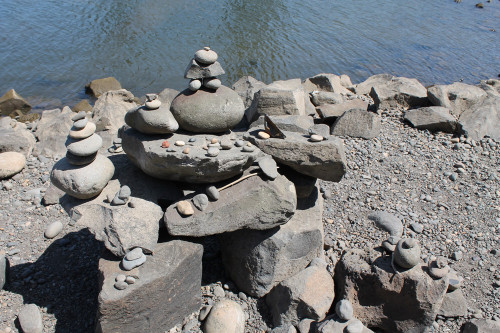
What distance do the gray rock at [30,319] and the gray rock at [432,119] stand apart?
7020 millimetres

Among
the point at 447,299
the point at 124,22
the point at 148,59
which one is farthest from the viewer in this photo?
the point at 124,22

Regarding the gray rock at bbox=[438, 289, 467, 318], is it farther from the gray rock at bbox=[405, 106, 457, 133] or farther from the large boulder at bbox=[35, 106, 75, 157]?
the large boulder at bbox=[35, 106, 75, 157]

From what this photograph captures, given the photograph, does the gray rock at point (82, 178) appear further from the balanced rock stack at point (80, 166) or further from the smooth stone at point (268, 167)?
the smooth stone at point (268, 167)

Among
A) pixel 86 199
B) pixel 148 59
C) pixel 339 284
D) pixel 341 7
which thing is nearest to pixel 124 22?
pixel 148 59

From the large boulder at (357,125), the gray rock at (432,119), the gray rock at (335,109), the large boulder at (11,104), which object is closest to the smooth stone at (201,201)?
the large boulder at (357,125)

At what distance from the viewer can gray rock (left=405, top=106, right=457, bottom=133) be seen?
7707 millimetres

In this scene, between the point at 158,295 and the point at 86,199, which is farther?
the point at 86,199

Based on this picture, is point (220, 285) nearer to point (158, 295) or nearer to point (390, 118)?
point (158, 295)

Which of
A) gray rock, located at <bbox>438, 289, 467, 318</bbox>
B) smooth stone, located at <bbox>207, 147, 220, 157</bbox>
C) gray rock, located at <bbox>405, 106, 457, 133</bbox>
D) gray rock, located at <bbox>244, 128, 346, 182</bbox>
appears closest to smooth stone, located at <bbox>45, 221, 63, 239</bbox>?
smooth stone, located at <bbox>207, 147, 220, 157</bbox>

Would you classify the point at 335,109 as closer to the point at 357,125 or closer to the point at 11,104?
the point at 357,125

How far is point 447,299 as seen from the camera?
446 centimetres

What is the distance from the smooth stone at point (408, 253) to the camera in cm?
402

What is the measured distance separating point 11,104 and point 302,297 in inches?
379

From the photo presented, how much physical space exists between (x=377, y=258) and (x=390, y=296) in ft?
1.34
